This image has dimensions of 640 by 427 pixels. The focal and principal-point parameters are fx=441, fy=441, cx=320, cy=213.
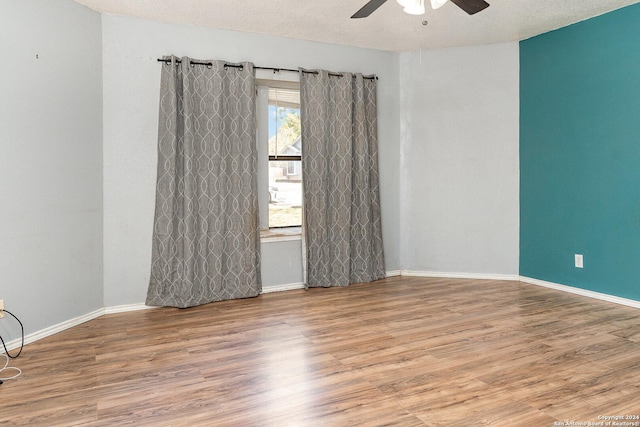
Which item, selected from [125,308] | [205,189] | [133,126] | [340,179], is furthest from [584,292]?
[133,126]

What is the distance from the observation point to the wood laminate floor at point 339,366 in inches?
80.5

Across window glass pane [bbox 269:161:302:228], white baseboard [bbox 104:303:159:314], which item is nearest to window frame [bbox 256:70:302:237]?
window glass pane [bbox 269:161:302:228]

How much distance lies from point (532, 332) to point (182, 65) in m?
3.51

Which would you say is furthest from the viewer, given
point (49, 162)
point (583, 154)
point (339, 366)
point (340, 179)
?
point (340, 179)

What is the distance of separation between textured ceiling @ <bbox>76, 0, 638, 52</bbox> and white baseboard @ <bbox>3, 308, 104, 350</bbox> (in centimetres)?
244

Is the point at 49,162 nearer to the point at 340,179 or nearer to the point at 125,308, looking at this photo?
the point at 125,308

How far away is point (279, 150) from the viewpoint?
457cm

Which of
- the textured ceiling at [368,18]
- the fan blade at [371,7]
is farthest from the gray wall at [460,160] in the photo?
the fan blade at [371,7]

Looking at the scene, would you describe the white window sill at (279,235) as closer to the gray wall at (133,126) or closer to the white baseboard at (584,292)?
the gray wall at (133,126)

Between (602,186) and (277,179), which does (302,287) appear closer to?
(277,179)

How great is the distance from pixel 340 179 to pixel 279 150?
2.30 feet

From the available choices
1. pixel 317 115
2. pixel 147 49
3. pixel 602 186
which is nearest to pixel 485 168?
pixel 602 186

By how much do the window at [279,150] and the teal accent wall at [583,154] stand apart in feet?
7.83

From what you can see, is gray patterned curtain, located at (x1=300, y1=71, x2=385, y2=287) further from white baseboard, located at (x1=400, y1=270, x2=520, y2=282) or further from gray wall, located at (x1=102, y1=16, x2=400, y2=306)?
gray wall, located at (x1=102, y1=16, x2=400, y2=306)
